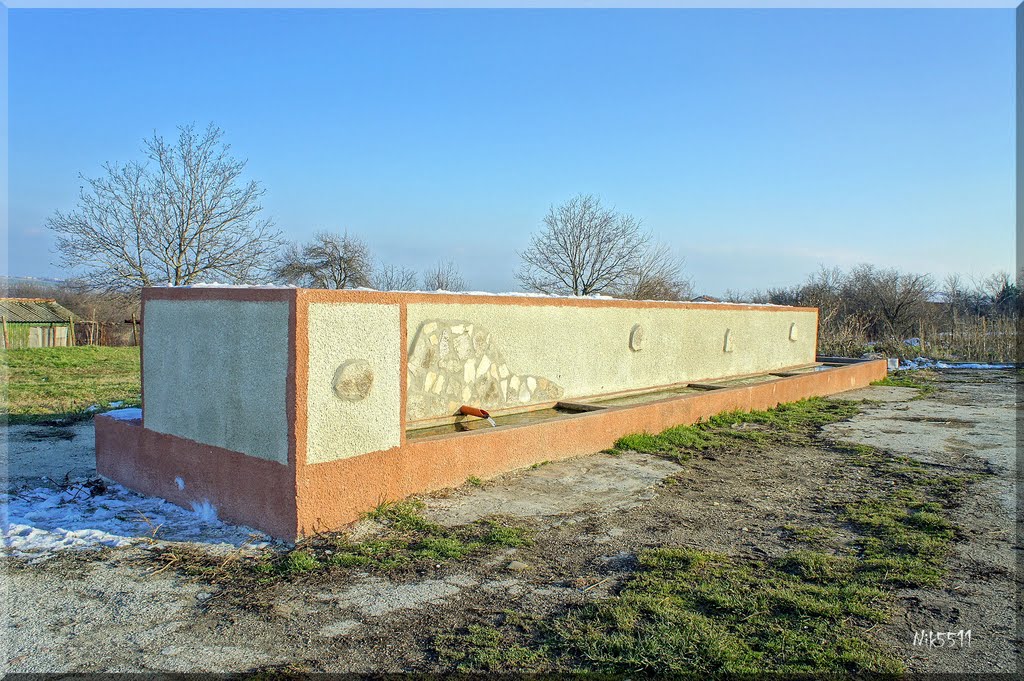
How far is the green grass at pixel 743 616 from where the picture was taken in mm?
3127

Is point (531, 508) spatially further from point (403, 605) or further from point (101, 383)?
point (101, 383)

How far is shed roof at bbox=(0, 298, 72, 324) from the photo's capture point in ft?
129

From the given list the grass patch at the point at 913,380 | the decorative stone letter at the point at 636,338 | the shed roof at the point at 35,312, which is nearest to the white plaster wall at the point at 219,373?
the decorative stone letter at the point at 636,338

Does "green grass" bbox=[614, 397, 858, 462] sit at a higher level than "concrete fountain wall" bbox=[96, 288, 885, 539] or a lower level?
lower

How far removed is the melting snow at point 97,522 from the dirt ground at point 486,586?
273 mm

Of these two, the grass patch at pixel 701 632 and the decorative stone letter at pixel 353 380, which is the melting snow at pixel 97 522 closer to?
the decorative stone letter at pixel 353 380

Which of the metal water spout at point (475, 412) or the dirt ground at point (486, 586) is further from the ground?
the metal water spout at point (475, 412)

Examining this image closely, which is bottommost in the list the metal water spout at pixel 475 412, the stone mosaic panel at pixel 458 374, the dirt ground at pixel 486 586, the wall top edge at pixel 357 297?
the dirt ground at pixel 486 586

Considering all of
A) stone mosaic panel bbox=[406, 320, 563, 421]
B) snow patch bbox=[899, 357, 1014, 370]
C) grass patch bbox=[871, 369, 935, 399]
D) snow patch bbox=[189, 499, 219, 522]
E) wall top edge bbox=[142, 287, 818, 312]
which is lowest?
snow patch bbox=[189, 499, 219, 522]

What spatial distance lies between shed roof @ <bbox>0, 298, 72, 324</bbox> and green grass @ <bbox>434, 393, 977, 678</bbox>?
4349 centimetres

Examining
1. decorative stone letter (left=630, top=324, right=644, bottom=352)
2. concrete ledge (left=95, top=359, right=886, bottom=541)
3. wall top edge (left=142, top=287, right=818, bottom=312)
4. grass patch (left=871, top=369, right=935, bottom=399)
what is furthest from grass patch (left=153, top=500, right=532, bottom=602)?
grass patch (left=871, top=369, right=935, bottom=399)

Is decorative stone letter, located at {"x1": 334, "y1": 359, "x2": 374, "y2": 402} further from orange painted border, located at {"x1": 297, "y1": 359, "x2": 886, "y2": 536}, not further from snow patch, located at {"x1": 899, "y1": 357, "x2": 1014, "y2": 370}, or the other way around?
snow patch, located at {"x1": 899, "y1": 357, "x2": 1014, "y2": 370}

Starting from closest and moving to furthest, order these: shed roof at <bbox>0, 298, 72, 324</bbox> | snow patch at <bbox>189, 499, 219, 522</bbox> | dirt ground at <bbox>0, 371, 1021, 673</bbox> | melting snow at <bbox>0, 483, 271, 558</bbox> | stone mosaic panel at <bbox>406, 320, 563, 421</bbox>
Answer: dirt ground at <bbox>0, 371, 1021, 673</bbox>
melting snow at <bbox>0, 483, 271, 558</bbox>
snow patch at <bbox>189, 499, 219, 522</bbox>
stone mosaic panel at <bbox>406, 320, 563, 421</bbox>
shed roof at <bbox>0, 298, 72, 324</bbox>

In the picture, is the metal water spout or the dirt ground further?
the metal water spout
